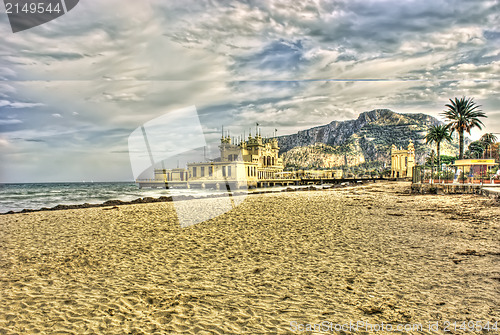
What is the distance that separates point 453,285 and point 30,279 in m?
6.81

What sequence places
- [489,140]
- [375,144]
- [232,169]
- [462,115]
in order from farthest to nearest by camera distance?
[375,144] → [489,140] → [232,169] → [462,115]

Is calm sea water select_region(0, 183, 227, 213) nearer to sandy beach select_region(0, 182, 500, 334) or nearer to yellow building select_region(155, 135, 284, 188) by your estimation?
yellow building select_region(155, 135, 284, 188)

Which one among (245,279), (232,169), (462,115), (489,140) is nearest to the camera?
(245,279)

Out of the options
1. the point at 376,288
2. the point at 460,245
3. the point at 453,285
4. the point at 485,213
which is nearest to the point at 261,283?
the point at 376,288

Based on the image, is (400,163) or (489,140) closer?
(489,140)

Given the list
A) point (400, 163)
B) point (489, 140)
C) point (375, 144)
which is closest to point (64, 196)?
point (400, 163)

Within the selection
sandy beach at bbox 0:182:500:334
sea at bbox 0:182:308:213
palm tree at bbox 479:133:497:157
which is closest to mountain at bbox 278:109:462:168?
palm tree at bbox 479:133:497:157

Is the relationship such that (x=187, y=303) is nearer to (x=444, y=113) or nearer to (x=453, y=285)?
(x=453, y=285)

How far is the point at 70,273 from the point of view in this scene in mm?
5109

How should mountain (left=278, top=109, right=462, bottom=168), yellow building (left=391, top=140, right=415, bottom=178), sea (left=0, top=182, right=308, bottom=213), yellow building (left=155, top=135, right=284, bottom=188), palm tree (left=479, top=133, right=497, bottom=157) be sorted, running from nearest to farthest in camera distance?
1. sea (left=0, top=182, right=308, bottom=213)
2. yellow building (left=155, top=135, right=284, bottom=188)
3. palm tree (left=479, top=133, right=497, bottom=157)
4. yellow building (left=391, top=140, right=415, bottom=178)
5. mountain (left=278, top=109, right=462, bottom=168)

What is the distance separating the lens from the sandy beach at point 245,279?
333cm

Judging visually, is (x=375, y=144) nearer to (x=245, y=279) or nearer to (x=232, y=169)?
(x=232, y=169)

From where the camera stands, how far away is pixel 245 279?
471 cm

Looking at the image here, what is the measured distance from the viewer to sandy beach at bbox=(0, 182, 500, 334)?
10.9ft
